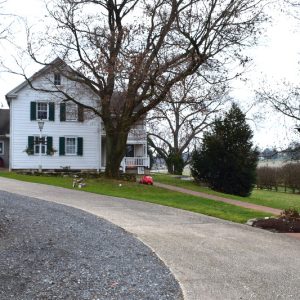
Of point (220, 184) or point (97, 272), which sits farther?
point (220, 184)

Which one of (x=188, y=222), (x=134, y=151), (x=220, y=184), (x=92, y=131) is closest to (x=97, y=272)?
(x=188, y=222)

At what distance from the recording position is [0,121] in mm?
44000

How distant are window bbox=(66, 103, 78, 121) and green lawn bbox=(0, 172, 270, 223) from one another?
418 inches

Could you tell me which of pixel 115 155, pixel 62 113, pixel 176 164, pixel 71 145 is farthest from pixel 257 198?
pixel 176 164

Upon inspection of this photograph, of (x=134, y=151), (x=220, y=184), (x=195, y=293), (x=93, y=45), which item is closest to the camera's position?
(x=195, y=293)

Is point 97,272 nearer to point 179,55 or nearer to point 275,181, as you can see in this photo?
point 179,55

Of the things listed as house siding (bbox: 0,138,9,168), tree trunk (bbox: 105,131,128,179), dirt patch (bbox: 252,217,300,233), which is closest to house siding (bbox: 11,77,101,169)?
house siding (bbox: 0,138,9,168)

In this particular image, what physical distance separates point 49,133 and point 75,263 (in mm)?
31244

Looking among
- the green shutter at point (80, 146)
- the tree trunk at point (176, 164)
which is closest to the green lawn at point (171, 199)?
the green shutter at point (80, 146)

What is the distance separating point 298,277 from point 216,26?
1807 cm

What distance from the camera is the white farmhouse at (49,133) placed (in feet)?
122

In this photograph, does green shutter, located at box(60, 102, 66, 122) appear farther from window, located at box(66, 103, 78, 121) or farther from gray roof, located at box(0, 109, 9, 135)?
gray roof, located at box(0, 109, 9, 135)

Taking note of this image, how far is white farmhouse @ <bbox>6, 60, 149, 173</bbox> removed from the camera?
3722 centimetres

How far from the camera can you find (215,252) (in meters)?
9.12
